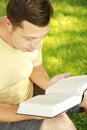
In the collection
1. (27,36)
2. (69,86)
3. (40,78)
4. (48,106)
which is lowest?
(40,78)

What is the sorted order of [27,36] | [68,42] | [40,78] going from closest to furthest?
[27,36] → [40,78] → [68,42]

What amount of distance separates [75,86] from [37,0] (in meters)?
0.52

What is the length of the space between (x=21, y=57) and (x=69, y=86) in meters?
0.35

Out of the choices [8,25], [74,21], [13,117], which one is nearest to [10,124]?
[13,117]

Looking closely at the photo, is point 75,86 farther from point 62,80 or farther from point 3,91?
point 3,91

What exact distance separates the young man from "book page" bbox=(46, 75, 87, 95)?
13 centimetres

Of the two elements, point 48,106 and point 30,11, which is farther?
point 30,11

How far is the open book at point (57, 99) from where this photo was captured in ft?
8.48

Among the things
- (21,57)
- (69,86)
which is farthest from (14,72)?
(69,86)

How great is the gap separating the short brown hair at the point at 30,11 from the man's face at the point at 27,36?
0.03 metres

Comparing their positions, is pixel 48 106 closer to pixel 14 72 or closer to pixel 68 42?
pixel 14 72

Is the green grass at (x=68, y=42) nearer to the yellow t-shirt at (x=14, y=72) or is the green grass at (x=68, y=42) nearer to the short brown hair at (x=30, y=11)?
the yellow t-shirt at (x=14, y=72)

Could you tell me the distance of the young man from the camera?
9.14 feet

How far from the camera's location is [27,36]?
9.39ft
